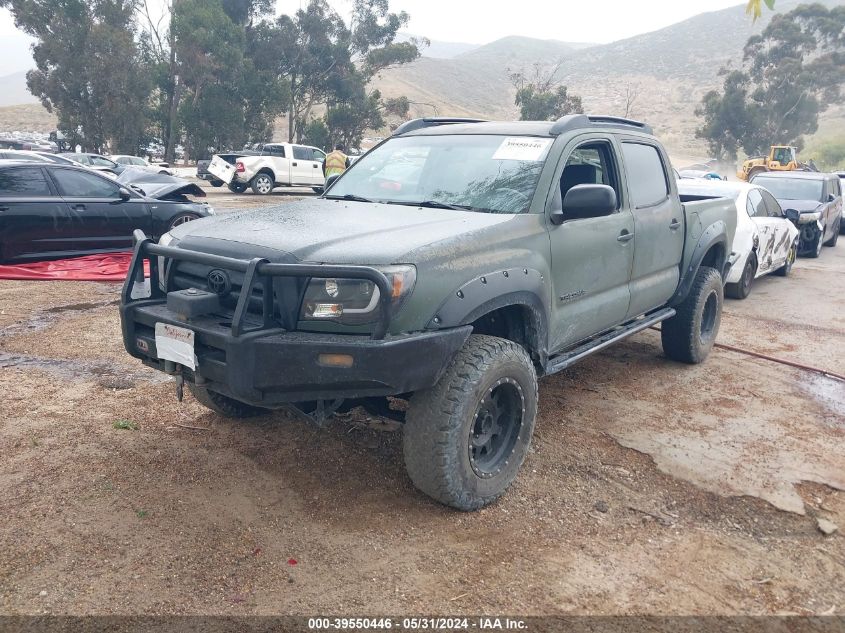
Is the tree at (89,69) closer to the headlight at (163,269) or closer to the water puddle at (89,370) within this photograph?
the water puddle at (89,370)

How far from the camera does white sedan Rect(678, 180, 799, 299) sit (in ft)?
Answer: 27.2

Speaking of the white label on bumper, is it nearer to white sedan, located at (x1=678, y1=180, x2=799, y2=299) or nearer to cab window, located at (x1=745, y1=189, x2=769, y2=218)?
white sedan, located at (x1=678, y1=180, x2=799, y2=299)

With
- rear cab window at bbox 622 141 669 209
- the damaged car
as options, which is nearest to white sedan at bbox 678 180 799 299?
the damaged car

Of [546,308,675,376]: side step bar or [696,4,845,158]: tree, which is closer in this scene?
[546,308,675,376]: side step bar

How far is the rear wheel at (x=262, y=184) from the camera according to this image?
22620 millimetres

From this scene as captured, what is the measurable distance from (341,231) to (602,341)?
201 cm

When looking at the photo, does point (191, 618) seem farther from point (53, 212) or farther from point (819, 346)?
point (53, 212)

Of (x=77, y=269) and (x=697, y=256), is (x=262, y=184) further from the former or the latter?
(x=697, y=256)

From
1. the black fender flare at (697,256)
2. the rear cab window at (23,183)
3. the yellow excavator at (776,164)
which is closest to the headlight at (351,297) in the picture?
the black fender flare at (697,256)

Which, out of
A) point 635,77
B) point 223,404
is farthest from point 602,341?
point 635,77

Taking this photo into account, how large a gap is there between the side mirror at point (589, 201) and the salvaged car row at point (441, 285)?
10mm

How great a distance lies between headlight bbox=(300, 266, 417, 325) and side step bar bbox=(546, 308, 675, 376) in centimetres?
127

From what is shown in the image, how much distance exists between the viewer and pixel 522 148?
4.02m

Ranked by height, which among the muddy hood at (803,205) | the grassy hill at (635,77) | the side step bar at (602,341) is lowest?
the side step bar at (602,341)
